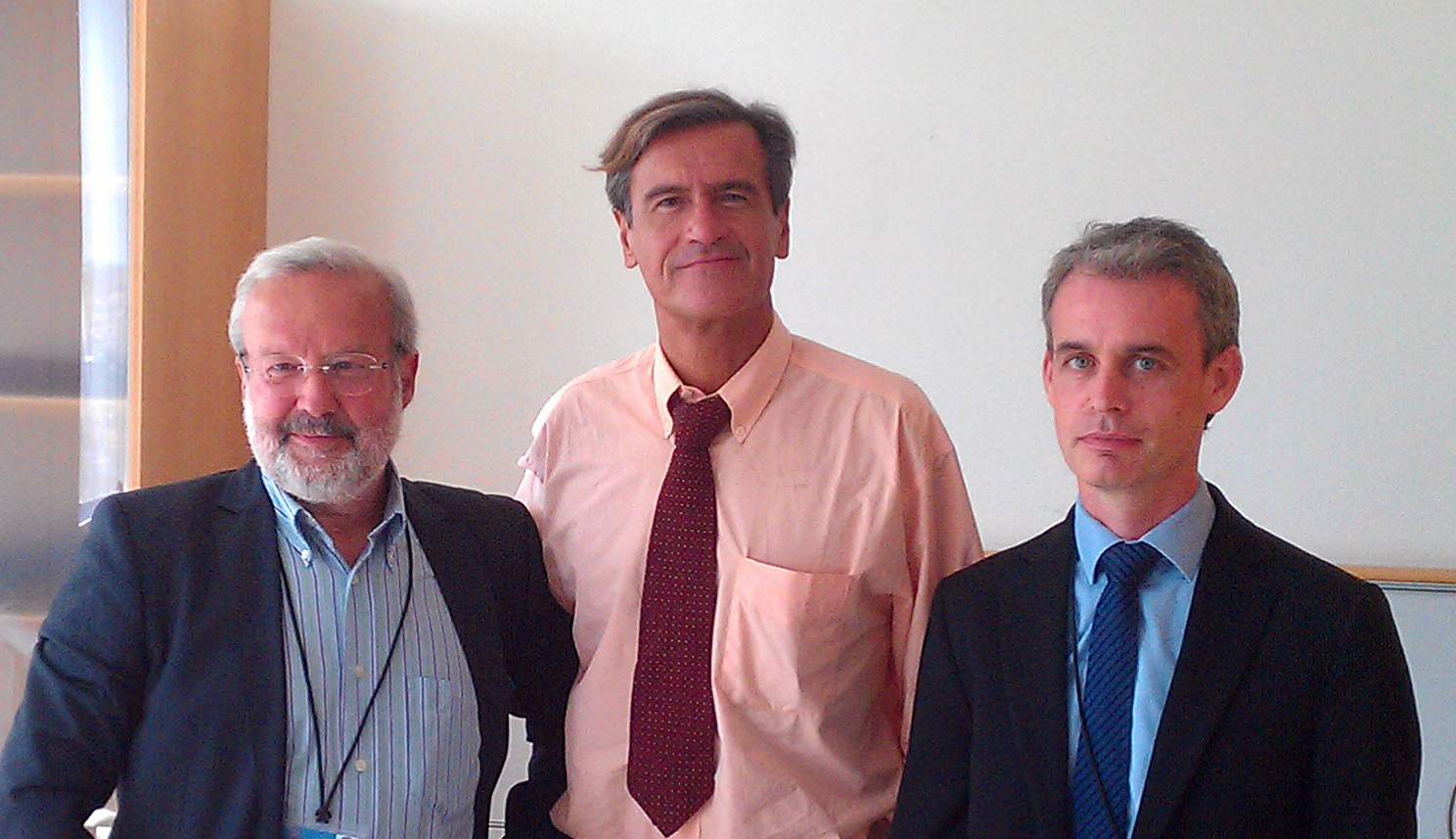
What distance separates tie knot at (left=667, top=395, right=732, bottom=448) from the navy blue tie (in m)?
0.63

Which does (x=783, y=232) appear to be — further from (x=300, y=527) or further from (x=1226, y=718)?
(x=1226, y=718)

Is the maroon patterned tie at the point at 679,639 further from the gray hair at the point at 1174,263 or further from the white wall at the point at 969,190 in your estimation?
the white wall at the point at 969,190

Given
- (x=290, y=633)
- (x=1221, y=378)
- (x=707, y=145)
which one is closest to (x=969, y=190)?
(x=707, y=145)

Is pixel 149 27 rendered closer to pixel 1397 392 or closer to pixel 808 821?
pixel 808 821

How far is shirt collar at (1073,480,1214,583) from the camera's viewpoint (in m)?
1.64

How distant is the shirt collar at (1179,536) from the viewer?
1.64m

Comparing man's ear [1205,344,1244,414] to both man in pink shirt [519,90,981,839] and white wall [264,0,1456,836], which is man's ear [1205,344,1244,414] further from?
white wall [264,0,1456,836]

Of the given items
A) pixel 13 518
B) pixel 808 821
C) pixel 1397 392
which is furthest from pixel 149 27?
pixel 1397 392

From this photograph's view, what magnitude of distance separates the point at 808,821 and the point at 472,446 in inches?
78.1

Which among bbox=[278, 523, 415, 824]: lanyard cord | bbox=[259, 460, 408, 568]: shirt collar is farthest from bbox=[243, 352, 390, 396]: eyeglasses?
bbox=[278, 523, 415, 824]: lanyard cord

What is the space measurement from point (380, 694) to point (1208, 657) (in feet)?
3.46

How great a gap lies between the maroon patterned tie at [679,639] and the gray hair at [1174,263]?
2.03 ft

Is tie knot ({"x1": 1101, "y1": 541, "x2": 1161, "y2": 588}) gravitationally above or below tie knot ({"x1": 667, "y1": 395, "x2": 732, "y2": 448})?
below

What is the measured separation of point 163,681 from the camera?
5.41ft
